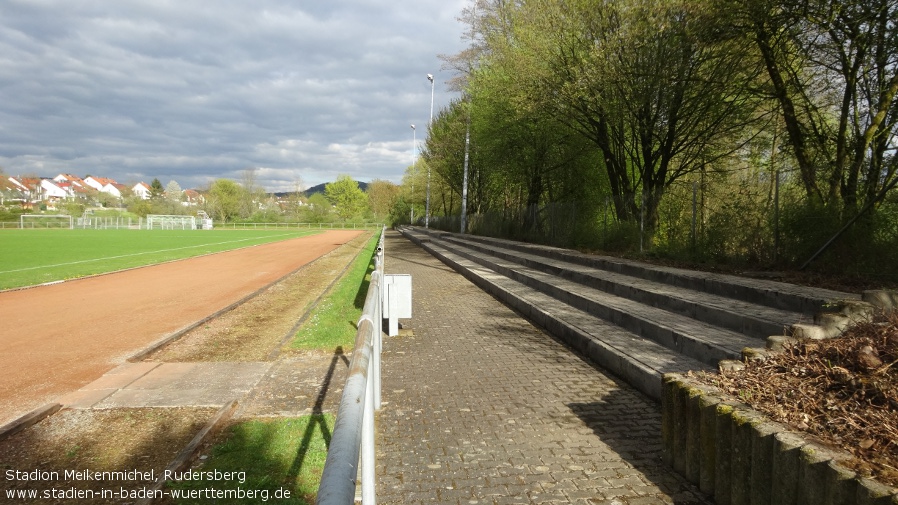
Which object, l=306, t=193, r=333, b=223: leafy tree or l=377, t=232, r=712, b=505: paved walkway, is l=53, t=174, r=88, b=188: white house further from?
l=377, t=232, r=712, b=505: paved walkway

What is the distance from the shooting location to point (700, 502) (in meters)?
3.16

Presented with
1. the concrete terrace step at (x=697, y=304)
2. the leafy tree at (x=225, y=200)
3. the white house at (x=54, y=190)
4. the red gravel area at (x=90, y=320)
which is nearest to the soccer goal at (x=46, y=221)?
the leafy tree at (x=225, y=200)

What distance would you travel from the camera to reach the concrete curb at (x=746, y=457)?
89.8 inches

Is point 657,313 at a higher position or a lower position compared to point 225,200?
lower

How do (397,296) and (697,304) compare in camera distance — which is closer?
(697,304)

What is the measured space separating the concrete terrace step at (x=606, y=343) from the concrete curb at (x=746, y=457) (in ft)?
4.78

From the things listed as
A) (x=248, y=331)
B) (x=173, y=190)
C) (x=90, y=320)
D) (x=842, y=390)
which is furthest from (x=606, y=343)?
(x=173, y=190)

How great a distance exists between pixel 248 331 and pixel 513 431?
6.13m

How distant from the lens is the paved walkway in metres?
3.37

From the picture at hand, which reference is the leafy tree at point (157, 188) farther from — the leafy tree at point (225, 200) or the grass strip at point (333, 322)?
the grass strip at point (333, 322)

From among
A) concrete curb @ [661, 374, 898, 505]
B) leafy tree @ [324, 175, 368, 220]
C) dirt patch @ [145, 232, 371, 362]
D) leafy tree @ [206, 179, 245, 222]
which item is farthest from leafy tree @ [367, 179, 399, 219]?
concrete curb @ [661, 374, 898, 505]

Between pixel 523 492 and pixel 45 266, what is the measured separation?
75.7 feet

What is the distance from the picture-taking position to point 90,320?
33.3 ft

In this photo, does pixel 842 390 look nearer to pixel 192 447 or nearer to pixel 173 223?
pixel 192 447
